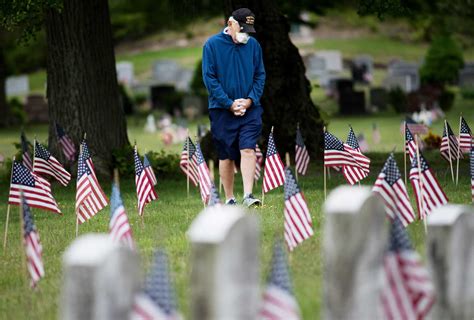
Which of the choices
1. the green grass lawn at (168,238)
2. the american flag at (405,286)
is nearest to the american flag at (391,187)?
the green grass lawn at (168,238)

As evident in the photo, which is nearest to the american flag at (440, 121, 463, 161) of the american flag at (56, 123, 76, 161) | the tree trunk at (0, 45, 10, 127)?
the american flag at (56, 123, 76, 161)

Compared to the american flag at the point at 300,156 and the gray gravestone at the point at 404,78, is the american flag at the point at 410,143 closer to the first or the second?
the american flag at the point at 300,156

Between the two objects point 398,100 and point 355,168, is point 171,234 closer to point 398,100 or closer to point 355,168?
point 355,168

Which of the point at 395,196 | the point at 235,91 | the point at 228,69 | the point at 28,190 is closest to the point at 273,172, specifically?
the point at 235,91

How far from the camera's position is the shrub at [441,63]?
149 ft

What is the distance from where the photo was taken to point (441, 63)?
151 feet

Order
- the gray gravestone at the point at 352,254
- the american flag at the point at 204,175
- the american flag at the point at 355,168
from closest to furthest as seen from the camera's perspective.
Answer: the gray gravestone at the point at 352,254
the american flag at the point at 204,175
the american flag at the point at 355,168

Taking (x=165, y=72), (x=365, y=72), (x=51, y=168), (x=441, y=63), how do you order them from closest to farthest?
(x=51, y=168) < (x=441, y=63) < (x=365, y=72) < (x=165, y=72)

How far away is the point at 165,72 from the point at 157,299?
50.7m

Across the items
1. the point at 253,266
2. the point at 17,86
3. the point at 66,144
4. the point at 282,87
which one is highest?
the point at 253,266

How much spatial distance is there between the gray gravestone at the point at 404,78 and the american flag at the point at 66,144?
2775cm

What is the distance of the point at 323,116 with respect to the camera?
2139 centimetres

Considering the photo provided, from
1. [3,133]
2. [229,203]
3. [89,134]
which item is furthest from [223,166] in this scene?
[3,133]

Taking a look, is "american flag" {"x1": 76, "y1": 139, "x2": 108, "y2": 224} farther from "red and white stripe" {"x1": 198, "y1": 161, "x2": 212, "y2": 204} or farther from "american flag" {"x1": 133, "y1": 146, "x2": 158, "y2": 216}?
"red and white stripe" {"x1": 198, "y1": 161, "x2": 212, "y2": 204}
